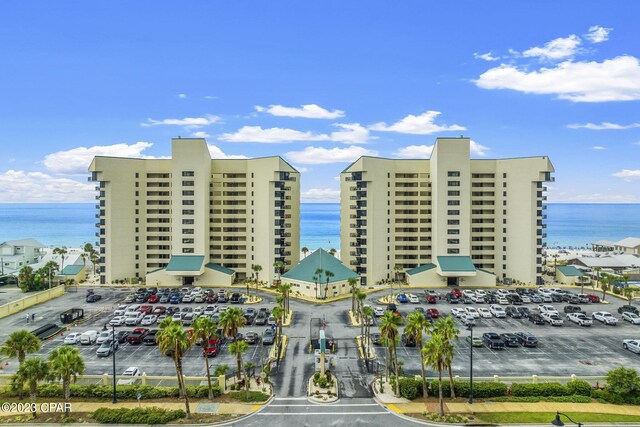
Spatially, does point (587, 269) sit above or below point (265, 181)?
below

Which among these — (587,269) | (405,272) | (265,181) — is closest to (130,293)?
(265,181)

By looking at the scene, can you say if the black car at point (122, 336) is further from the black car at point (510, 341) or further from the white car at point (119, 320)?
the black car at point (510, 341)

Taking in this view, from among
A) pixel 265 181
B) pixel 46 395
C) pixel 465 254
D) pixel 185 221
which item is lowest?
pixel 46 395

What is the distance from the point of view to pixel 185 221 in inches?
3541

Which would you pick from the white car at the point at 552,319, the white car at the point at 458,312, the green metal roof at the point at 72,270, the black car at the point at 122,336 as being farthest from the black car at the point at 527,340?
the green metal roof at the point at 72,270

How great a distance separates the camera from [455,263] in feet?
287

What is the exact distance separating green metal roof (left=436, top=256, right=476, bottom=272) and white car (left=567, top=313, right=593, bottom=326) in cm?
2469

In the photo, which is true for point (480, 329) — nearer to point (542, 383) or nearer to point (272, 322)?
point (542, 383)

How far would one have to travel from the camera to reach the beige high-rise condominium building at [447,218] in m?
89.1

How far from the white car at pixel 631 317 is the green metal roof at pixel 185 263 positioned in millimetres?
78517

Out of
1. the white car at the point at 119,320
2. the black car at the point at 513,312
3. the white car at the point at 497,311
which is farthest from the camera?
the white car at the point at 497,311

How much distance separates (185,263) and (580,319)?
2938 inches

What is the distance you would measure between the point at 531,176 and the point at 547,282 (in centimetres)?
2538

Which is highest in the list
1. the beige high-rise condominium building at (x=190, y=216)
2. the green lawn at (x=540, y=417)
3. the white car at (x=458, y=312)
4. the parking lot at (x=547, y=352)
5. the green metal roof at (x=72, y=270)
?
the beige high-rise condominium building at (x=190, y=216)
